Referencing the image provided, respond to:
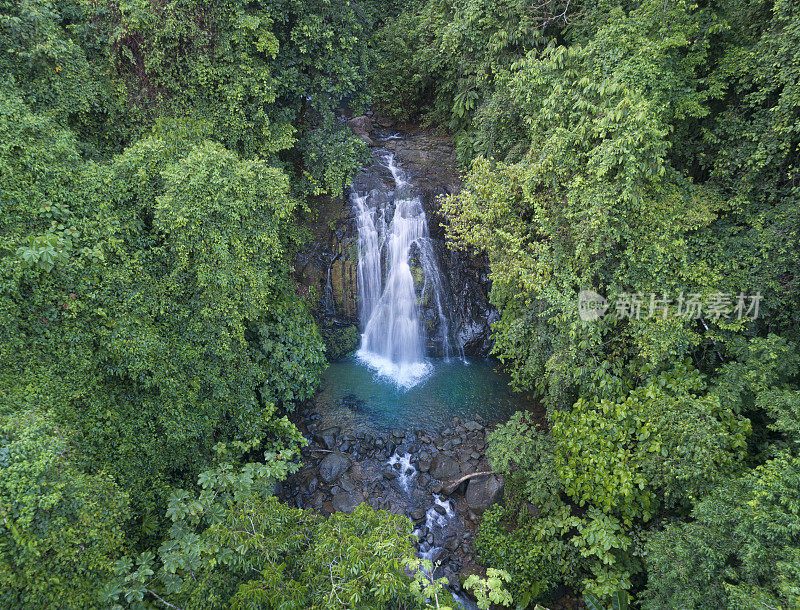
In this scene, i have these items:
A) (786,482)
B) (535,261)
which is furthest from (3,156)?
(786,482)

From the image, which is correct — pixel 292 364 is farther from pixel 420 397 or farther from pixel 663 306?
pixel 663 306

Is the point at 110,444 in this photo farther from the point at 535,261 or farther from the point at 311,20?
the point at 311,20

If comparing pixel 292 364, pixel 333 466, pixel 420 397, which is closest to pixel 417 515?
pixel 333 466

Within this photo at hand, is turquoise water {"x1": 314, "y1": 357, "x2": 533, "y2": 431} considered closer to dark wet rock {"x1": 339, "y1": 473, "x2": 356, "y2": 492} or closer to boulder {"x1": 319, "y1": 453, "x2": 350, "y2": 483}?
boulder {"x1": 319, "y1": 453, "x2": 350, "y2": 483}

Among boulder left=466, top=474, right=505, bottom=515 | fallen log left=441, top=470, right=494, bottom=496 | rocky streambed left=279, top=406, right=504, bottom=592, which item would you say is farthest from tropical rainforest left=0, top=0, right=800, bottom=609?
fallen log left=441, top=470, right=494, bottom=496

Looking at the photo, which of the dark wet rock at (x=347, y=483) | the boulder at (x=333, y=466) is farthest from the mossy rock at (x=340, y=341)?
the dark wet rock at (x=347, y=483)
